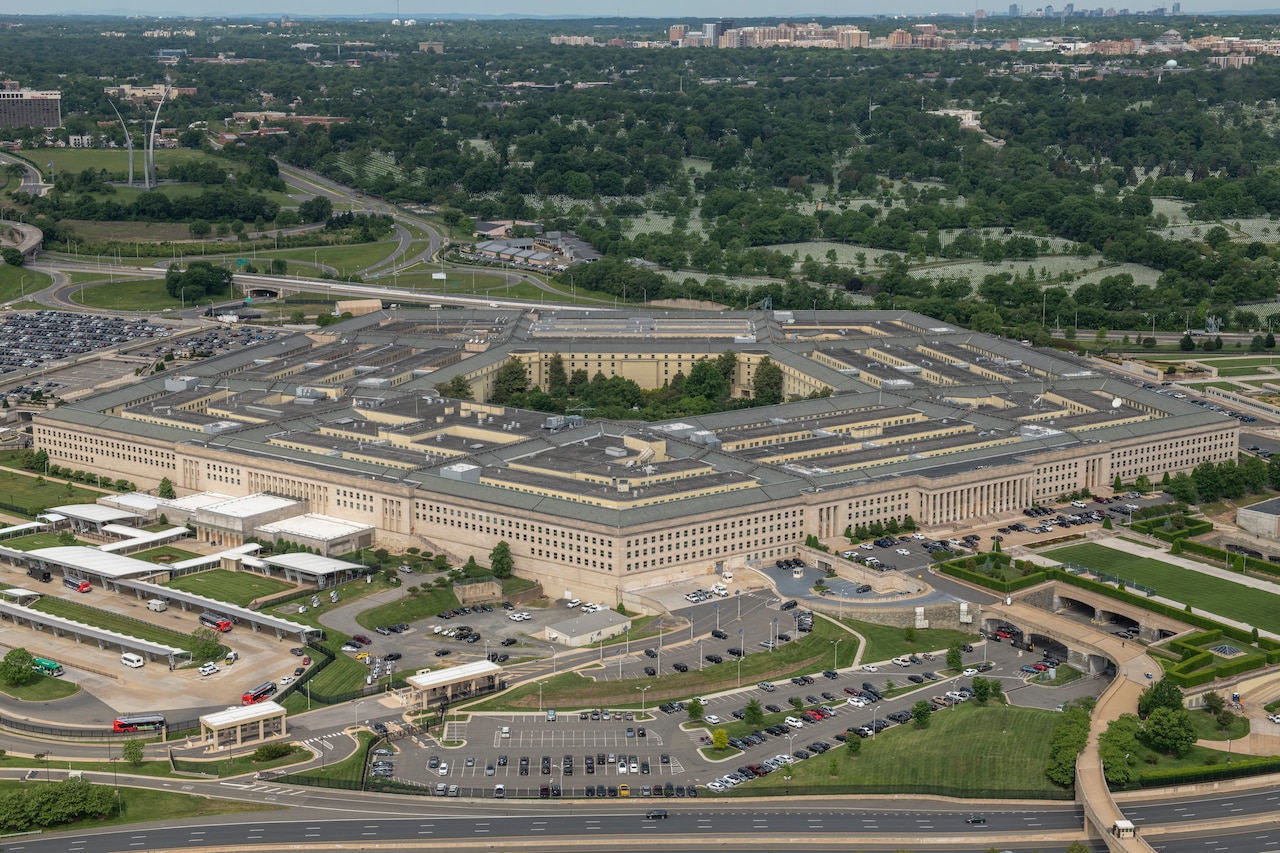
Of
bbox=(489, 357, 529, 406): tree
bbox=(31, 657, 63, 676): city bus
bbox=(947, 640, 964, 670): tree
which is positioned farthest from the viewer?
bbox=(489, 357, 529, 406): tree

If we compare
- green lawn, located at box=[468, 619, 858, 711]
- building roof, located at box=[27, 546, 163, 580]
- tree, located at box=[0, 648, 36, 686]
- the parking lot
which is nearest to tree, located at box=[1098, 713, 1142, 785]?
the parking lot

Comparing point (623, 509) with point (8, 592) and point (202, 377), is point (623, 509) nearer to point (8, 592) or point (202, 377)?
point (8, 592)

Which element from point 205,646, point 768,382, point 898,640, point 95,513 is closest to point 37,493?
point 95,513

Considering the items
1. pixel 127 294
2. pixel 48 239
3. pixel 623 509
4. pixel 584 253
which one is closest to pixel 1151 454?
pixel 623 509

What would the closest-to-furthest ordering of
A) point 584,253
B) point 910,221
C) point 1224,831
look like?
1. point 1224,831
2. point 584,253
3. point 910,221

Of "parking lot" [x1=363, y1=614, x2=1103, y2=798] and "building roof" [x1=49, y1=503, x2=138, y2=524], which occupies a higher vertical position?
"building roof" [x1=49, y1=503, x2=138, y2=524]

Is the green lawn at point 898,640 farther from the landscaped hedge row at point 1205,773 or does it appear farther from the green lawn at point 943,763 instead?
the landscaped hedge row at point 1205,773

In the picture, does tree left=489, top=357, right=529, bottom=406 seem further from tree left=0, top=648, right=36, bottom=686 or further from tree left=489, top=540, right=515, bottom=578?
tree left=0, top=648, right=36, bottom=686
